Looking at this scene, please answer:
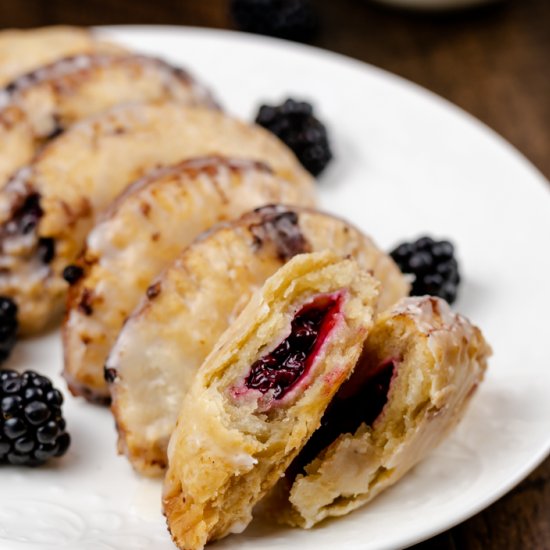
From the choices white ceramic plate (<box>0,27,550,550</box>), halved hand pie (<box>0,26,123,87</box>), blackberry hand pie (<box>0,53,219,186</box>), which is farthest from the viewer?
halved hand pie (<box>0,26,123,87</box>)

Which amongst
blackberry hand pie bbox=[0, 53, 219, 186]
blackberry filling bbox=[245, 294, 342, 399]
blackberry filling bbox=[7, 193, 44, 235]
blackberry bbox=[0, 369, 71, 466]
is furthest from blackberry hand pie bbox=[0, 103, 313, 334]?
blackberry filling bbox=[245, 294, 342, 399]

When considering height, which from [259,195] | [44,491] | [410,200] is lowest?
[44,491]

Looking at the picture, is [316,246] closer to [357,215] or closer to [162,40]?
[357,215]

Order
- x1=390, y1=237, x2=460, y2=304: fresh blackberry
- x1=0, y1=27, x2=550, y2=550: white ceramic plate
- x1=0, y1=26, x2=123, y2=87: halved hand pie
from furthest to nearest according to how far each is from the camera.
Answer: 1. x1=0, y1=26, x2=123, y2=87: halved hand pie
2. x1=390, y1=237, x2=460, y2=304: fresh blackberry
3. x1=0, y1=27, x2=550, y2=550: white ceramic plate

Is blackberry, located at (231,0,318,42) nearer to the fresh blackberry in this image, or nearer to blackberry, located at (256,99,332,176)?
blackberry, located at (256,99,332,176)

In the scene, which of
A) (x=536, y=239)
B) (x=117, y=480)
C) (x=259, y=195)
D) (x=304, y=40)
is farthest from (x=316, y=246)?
(x=304, y=40)

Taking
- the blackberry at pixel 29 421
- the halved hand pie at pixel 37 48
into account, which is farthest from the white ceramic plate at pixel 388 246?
the halved hand pie at pixel 37 48
